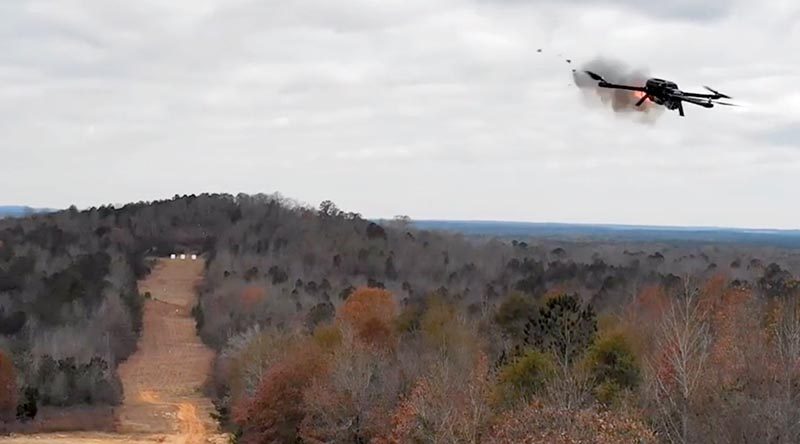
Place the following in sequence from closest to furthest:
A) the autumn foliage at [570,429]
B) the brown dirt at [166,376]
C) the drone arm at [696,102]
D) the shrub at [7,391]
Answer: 1. the drone arm at [696,102]
2. the autumn foliage at [570,429]
3. the brown dirt at [166,376]
4. the shrub at [7,391]

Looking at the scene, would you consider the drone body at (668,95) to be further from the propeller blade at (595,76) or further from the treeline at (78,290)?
the treeline at (78,290)

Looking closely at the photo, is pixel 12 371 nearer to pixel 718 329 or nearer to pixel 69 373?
pixel 69 373

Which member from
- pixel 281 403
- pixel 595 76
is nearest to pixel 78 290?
pixel 281 403

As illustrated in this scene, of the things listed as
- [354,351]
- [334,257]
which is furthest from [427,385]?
[334,257]

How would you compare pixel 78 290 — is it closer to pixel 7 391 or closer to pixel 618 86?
pixel 7 391

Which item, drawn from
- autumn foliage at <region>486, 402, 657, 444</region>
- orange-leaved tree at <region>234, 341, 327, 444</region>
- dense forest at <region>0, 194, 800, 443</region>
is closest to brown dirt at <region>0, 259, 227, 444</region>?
dense forest at <region>0, 194, 800, 443</region>

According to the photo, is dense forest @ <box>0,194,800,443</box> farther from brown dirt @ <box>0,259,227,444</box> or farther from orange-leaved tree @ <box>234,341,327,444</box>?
brown dirt @ <box>0,259,227,444</box>

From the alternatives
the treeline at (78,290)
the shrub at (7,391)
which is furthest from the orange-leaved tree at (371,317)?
the shrub at (7,391)
